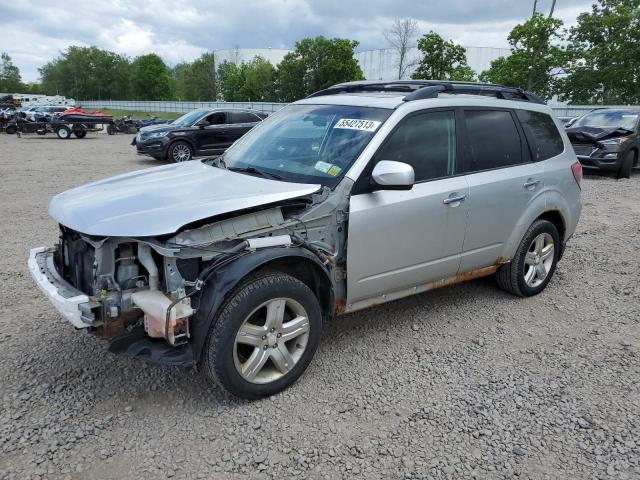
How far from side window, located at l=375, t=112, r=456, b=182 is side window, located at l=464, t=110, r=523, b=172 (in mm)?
204

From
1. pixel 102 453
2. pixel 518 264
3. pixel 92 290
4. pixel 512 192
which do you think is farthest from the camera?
pixel 518 264

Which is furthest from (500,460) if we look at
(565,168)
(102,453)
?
(565,168)

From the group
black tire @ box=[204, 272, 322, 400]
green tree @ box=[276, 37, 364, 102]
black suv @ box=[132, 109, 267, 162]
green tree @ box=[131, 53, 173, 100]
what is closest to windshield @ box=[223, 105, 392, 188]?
black tire @ box=[204, 272, 322, 400]

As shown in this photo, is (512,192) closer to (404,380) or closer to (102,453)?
(404,380)

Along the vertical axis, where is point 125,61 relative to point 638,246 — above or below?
above

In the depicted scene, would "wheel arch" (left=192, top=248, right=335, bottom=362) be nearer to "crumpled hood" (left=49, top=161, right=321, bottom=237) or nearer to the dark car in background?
"crumpled hood" (left=49, top=161, right=321, bottom=237)

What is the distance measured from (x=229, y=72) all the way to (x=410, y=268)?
271ft

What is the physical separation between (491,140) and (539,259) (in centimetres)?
137

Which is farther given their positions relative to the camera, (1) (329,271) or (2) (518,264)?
(2) (518,264)

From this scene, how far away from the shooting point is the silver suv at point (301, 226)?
2730 millimetres

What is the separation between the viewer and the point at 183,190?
10.3ft

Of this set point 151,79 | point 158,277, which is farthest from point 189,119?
point 151,79

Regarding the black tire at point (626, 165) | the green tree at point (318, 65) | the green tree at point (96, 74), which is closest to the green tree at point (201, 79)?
the green tree at point (96, 74)

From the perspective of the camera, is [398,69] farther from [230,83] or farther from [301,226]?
[301,226]
